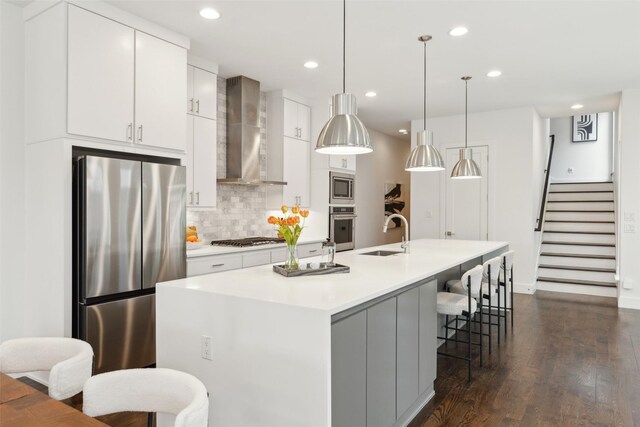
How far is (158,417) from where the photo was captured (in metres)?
2.27

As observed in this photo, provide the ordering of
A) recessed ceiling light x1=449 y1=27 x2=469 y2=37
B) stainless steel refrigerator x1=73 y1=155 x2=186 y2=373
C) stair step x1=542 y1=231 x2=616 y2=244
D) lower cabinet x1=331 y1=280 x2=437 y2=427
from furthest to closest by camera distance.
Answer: stair step x1=542 y1=231 x2=616 y2=244 < recessed ceiling light x1=449 y1=27 x2=469 y2=37 < stainless steel refrigerator x1=73 y1=155 x2=186 y2=373 < lower cabinet x1=331 y1=280 x2=437 y2=427

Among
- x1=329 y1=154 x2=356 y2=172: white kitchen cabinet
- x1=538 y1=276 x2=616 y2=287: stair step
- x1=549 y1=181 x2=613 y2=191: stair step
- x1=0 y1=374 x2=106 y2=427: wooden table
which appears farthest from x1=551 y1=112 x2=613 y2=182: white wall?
x1=0 y1=374 x2=106 y2=427: wooden table

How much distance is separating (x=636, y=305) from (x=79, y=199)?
6.42 m

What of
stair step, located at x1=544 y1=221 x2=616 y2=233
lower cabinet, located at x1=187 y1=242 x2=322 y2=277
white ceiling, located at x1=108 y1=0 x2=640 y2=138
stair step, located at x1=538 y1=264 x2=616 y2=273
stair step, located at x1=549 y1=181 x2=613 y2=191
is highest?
white ceiling, located at x1=108 y1=0 x2=640 y2=138

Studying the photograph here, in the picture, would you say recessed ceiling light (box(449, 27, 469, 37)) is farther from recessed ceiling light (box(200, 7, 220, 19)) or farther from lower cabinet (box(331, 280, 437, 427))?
lower cabinet (box(331, 280, 437, 427))

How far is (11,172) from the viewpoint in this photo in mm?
3133

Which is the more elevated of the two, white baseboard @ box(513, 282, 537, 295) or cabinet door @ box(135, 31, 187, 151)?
cabinet door @ box(135, 31, 187, 151)

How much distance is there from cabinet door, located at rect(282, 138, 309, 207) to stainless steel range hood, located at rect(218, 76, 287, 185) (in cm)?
48

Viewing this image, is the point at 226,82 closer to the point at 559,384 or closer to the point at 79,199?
the point at 79,199

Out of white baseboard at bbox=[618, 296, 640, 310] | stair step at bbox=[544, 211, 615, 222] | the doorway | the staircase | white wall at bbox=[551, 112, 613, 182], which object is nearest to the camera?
white baseboard at bbox=[618, 296, 640, 310]

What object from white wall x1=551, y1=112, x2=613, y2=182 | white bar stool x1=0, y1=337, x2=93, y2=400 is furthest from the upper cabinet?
white wall x1=551, y1=112, x2=613, y2=182

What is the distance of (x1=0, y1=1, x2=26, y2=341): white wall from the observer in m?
3.09

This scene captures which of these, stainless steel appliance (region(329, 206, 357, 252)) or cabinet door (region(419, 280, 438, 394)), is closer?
cabinet door (region(419, 280, 438, 394))

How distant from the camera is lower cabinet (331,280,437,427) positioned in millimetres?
1858
